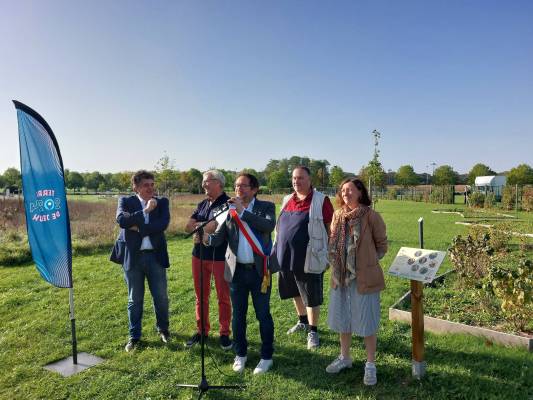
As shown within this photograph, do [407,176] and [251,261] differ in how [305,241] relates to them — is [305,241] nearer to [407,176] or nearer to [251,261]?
[251,261]

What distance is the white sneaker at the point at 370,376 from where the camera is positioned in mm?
3438

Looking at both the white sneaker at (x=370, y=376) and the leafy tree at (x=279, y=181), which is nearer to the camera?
the white sneaker at (x=370, y=376)

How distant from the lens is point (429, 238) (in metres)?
12.2

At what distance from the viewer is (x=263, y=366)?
3777mm

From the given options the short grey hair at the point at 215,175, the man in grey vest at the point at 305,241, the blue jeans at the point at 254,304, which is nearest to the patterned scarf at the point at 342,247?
the man in grey vest at the point at 305,241

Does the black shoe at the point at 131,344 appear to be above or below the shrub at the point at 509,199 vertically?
below

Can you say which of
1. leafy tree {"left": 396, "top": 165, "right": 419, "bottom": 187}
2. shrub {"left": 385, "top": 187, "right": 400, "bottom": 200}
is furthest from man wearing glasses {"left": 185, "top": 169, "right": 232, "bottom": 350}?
leafy tree {"left": 396, "top": 165, "right": 419, "bottom": 187}

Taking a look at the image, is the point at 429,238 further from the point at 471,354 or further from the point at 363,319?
the point at 363,319

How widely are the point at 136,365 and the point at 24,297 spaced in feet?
12.7

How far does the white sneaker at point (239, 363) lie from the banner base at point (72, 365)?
156 centimetres

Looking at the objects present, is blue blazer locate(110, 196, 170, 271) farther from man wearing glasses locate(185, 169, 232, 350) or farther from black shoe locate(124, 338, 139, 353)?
black shoe locate(124, 338, 139, 353)

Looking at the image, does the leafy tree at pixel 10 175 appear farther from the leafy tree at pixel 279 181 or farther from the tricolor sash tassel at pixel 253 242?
the tricolor sash tassel at pixel 253 242

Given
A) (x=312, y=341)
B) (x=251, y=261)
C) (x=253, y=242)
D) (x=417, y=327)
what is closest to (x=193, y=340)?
(x=312, y=341)

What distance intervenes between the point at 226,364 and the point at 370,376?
4.92 feet
